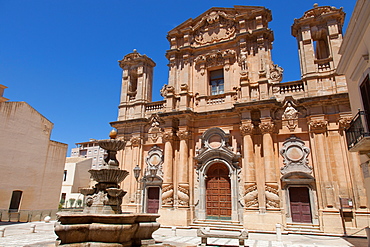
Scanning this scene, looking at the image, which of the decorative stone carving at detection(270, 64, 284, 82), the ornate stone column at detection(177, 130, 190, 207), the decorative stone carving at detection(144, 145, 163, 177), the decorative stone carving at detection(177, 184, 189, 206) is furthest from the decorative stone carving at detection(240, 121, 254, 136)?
the decorative stone carving at detection(144, 145, 163, 177)

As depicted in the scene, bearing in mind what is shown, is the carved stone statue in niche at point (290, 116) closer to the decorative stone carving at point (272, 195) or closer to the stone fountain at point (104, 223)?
the decorative stone carving at point (272, 195)

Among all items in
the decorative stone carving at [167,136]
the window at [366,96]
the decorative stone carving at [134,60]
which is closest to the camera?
the window at [366,96]

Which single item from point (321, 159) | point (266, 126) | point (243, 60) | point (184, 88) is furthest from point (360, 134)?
point (184, 88)

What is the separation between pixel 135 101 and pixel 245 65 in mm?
7398

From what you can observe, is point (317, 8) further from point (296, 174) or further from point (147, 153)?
point (147, 153)

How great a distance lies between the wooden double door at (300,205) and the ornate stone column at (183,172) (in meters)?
5.21

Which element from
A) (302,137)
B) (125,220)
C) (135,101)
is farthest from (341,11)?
(125,220)

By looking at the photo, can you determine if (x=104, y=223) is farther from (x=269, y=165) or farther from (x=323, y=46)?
(x=323, y=46)

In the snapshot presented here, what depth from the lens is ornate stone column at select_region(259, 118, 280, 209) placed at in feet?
40.3

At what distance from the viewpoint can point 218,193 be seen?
14273 millimetres

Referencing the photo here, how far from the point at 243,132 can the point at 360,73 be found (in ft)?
20.8

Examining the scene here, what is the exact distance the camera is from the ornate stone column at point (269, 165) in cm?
1229

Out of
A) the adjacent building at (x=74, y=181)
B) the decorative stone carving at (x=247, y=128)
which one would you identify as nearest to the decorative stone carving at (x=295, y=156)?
the decorative stone carving at (x=247, y=128)

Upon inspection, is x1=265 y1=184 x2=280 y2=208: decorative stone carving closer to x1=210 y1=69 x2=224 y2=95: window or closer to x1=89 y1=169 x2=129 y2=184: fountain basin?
x1=210 y1=69 x2=224 y2=95: window
